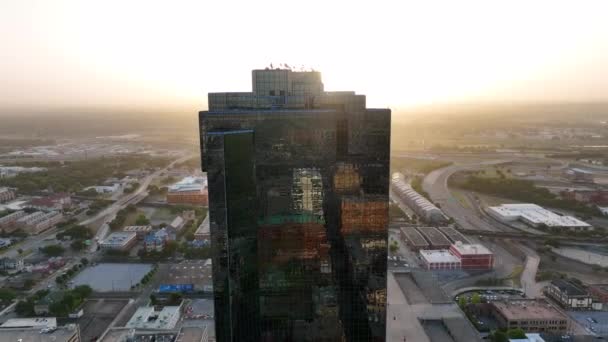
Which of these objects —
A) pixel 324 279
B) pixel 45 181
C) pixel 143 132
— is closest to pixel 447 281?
pixel 324 279

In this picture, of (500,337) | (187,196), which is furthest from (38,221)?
(500,337)

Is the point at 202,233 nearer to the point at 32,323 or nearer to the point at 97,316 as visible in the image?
the point at 97,316

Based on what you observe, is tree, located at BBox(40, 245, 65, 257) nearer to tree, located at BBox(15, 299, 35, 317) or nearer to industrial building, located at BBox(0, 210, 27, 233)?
industrial building, located at BBox(0, 210, 27, 233)

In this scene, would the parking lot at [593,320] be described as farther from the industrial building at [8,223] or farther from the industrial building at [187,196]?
the industrial building at [8,223]

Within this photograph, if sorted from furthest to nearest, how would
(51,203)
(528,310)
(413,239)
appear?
1. (51,203)
2. (413,239)
3. (528,310)

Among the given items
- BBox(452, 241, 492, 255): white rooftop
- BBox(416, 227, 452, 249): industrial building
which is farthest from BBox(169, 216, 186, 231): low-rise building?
BBox(452, 241, 492, 255): white rooftop

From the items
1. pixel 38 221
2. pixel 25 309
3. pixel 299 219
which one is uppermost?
pixel 299 219
